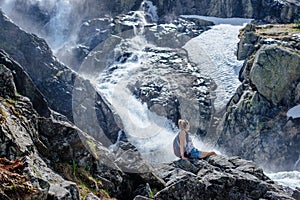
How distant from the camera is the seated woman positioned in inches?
503

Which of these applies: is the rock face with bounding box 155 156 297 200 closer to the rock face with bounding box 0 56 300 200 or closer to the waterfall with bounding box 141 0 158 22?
the rock face with bounding box 0 56 300 200

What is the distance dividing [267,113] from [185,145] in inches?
1338

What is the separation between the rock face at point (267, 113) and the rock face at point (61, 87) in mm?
13882

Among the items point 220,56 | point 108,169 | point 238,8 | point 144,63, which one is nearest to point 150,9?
point 238,8

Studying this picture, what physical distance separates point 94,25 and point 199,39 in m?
20.5

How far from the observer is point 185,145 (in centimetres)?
1290

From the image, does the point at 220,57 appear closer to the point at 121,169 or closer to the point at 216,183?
the point at 216,183

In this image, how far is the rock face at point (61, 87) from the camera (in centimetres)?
3956

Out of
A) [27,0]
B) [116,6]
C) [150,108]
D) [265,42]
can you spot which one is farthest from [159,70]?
[27,0]

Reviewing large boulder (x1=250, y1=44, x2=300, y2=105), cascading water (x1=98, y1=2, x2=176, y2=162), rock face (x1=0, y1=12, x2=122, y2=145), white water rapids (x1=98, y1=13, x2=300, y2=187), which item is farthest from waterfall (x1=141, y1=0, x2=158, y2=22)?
rock face (x1=0, y1=12, x2=122, y2=145)

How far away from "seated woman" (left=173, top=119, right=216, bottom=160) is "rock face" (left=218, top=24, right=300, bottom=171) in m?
29.4

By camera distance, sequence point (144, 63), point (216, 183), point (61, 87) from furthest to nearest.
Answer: point (144, 63)
point (61, 87)
point (216, 183)

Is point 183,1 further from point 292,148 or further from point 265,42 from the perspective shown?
point 292,148

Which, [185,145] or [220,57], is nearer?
[185,145]
